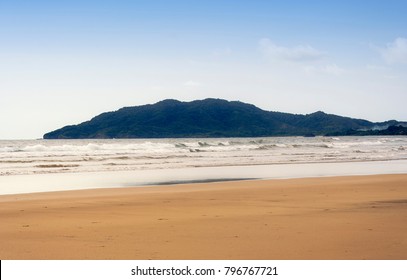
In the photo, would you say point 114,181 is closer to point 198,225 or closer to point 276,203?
point 276,203

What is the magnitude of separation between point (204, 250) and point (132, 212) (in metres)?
4.41

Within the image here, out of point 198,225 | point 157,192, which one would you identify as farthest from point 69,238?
point 157,192

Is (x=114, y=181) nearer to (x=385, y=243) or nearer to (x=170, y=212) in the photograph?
(x=170, y=212)

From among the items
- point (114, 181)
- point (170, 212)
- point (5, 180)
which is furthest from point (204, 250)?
point (5, 180)

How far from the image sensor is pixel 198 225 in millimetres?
9078

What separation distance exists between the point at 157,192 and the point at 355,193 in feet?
19.1

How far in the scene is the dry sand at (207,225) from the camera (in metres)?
6.91

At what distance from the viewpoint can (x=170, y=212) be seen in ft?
36.4

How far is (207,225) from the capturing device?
29.8ft

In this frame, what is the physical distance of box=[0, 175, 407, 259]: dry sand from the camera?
6.91 meters
